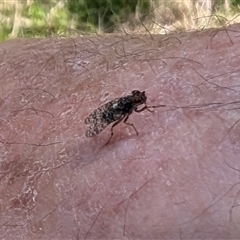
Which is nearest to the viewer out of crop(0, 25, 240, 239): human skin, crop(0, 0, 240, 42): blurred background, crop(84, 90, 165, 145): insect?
crop(0, 25, 240, 239): human skin

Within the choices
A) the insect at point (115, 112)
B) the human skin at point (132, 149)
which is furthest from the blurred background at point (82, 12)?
the insect at point (115, 112)

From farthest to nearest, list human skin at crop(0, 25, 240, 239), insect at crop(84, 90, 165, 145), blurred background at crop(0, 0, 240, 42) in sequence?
1. blurred background at crop(0, 0, 240, 42)
2. insect at crop(84, 90, 165, 145)
3. human skin at crop(0, 25, 240, 239)

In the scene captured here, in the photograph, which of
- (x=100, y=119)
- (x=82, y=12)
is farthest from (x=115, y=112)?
(x=82, y=12)

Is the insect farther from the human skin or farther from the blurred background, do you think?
the blurred background

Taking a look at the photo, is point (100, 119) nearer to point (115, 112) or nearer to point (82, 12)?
point (115, 112)

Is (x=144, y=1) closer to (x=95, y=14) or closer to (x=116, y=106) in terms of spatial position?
(x=95, y=14)

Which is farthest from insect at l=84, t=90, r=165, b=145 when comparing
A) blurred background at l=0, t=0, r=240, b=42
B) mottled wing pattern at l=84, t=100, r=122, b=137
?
blurred background at l=0, t=0, r=240, b=42

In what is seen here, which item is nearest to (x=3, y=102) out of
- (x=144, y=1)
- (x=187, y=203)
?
(x=187, y=203)
